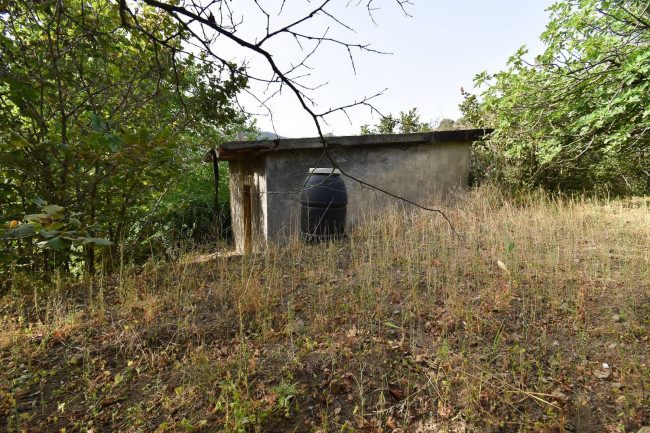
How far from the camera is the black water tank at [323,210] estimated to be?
6273 mm

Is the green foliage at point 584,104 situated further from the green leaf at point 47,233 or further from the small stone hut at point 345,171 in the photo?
the green leaf at point 47,233

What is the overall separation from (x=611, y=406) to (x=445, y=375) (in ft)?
3.53

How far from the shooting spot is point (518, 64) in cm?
717

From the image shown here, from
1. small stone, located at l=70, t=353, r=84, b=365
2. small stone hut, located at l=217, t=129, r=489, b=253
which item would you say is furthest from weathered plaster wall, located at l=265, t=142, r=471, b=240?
small stone, located at l=70, t=353, r=84, b=365

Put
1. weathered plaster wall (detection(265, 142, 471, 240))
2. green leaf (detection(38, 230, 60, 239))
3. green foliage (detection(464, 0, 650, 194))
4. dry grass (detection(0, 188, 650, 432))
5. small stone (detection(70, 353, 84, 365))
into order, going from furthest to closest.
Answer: weathered plaster wall (detection(265, 142, 471, 240)) → green foliage (detection(464, 0, 650, 194)) → small stone (detection(70, 353, 84, 365)) → dry grass (detection(0, 188, 650, 432)) → green leaf (detection(38, 230, 60, 239))

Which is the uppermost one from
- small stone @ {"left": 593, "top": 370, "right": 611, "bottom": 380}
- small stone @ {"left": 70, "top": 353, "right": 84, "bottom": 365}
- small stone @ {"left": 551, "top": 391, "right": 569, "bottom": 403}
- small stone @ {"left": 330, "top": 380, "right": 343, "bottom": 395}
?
small stone @ {"left": 70, "top": 353, "right": 84, "bottom": 365}

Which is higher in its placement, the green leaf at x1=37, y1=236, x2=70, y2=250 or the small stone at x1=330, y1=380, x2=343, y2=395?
the green leaf at x1=37, y1=236, x2=70, y2=250

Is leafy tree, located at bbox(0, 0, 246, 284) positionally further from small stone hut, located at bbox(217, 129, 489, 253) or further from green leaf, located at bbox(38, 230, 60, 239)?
small stone hut, located at bbox(217, 129, 489, 253)

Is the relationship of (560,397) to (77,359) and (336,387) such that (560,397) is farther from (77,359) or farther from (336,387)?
(77,359)

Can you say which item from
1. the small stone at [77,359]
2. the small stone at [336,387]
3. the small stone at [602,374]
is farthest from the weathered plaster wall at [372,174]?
the small stone at [602,374]

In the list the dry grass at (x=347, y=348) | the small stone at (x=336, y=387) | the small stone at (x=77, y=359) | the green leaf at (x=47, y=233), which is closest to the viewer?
the green leaf at (x=47, y=233)

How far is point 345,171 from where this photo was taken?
8.26 metres

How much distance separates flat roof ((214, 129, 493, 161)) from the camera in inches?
257

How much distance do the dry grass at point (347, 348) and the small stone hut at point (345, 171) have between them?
8.74ft
